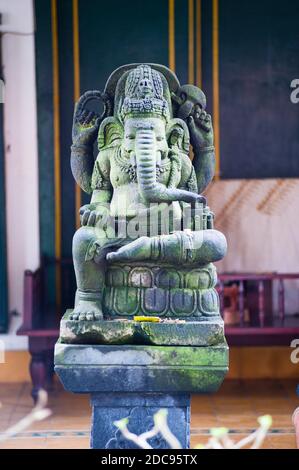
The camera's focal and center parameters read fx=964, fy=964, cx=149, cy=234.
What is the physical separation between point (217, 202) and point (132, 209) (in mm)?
2694

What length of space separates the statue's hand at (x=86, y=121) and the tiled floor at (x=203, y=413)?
1883 mm

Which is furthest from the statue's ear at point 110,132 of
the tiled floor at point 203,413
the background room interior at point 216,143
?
the background room interior at point 216,143

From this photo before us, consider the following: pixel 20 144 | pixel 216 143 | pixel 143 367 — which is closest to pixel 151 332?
pixel 143 367

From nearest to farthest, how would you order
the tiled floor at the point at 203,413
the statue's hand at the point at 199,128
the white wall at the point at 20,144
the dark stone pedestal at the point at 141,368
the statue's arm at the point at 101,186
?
the dark stone pedestal at the point at 141,368 < the statue's arm at the point at 101,186 < the statue's hand at the point at 199,128 < the tiled floor at the point at 203,413 < the white wall at the point at 20,144

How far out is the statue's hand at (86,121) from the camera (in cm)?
454

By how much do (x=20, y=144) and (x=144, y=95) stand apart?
2573 millimetres

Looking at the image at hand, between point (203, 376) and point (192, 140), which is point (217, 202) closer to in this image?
point (192, 140)

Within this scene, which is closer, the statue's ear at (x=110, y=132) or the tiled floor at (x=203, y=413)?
the statue's ear at (x=110, y=132)

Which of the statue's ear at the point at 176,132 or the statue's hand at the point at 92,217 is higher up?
the statue's ear at the point at 176,132

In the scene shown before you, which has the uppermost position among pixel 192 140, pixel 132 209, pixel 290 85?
pixel 290 85

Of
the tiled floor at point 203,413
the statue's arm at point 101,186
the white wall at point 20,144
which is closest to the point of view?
the statue's arm at point 101,186

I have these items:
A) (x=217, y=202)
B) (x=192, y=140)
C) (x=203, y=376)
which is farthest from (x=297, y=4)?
(x=203, y=376)

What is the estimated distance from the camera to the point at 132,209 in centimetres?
423

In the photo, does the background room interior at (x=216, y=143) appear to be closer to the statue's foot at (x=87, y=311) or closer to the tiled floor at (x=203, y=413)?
the tiled floor at (x=203, y=413)
